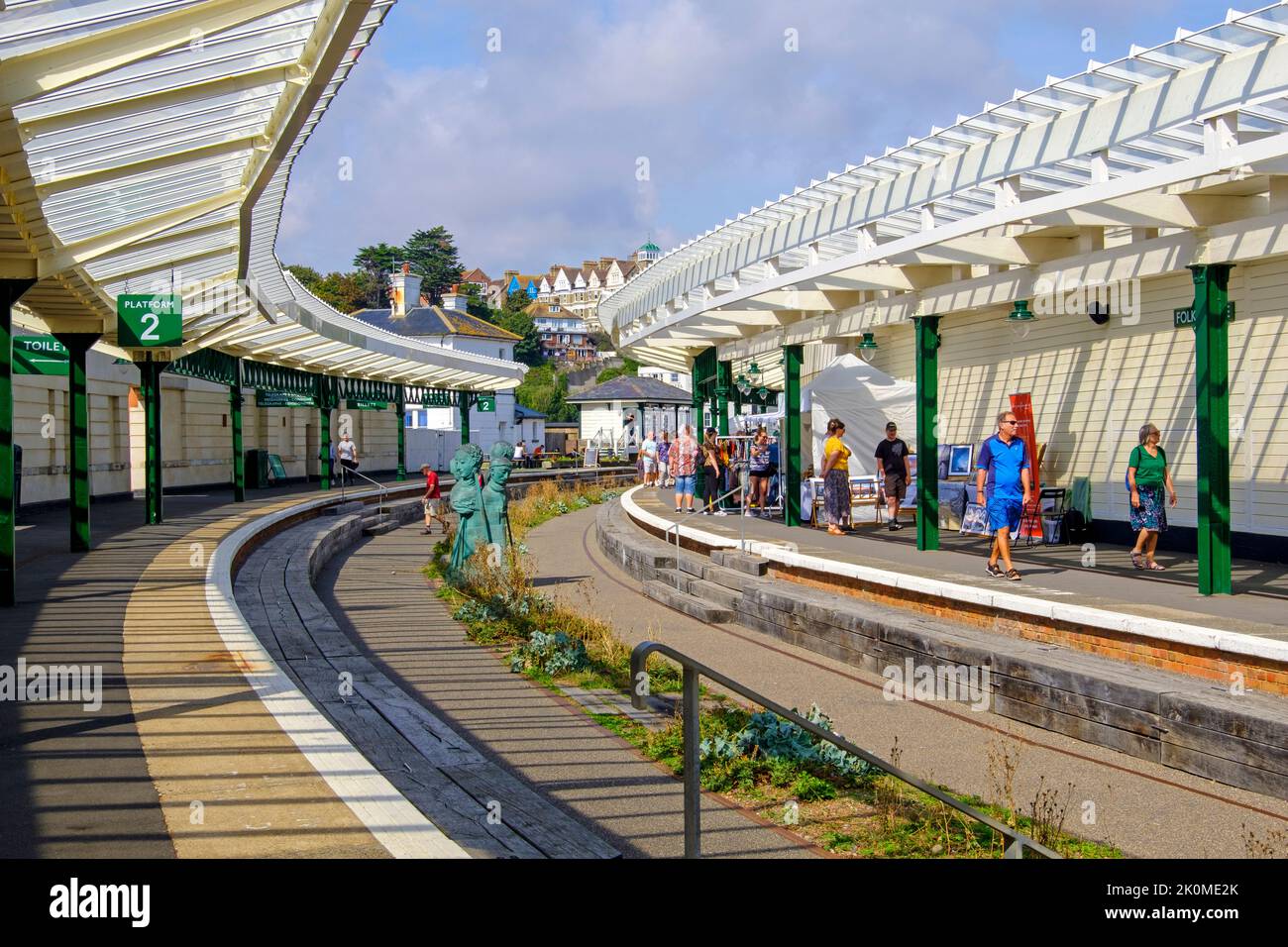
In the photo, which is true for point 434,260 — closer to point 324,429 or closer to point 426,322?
point 426,322

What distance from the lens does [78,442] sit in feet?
46.4

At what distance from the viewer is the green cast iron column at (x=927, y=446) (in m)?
15.1

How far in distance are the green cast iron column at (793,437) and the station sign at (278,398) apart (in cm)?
1444

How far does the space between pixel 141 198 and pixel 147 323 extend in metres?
1.55

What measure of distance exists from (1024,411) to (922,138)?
14.3 feet

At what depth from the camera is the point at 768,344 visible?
23.2 metres

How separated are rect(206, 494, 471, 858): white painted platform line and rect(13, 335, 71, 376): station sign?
1051 cm

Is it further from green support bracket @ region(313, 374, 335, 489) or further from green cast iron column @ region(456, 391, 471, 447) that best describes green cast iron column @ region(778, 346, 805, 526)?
green cast iron column @ region(456, 391, 471, 447)

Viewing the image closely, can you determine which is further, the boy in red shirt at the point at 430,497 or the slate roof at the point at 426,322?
the slate roof at the point at 426,322

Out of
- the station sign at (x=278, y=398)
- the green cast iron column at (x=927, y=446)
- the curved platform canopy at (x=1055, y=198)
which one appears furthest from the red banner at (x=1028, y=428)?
the station sign at (x=278, y=398)

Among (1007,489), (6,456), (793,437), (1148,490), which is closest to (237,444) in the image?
(793,437)

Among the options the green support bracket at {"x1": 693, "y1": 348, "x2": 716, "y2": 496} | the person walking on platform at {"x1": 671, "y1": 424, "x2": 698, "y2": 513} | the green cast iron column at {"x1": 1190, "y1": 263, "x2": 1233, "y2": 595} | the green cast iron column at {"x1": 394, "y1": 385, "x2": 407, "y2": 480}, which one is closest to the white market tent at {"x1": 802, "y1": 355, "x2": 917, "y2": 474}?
the person walking on platform at {"x1": 671, "y1": 424, "x2": 698, "y2": 513}

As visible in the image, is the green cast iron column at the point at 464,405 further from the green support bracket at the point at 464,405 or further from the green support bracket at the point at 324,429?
the green support bracket at the point at 324,429

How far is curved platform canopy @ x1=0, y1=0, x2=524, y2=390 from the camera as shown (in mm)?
8305
